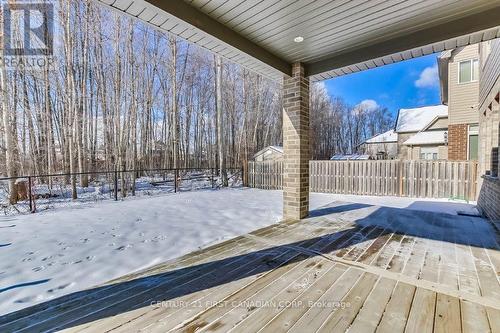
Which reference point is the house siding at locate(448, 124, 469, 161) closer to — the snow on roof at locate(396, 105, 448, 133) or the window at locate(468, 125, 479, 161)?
the window at locate(468, 125, 479, 161)

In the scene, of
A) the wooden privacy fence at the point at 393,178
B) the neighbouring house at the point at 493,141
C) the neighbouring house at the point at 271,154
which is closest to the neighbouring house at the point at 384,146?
the neighbouring house at the point at 271,154

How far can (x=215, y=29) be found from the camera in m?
2.67

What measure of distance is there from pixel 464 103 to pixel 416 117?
11.6 meters

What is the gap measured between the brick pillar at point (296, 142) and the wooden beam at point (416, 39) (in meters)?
0.40

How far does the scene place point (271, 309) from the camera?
1567 mm

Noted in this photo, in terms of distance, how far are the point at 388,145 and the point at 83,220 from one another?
26.2m

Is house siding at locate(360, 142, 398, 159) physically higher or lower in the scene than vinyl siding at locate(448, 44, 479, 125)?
lower

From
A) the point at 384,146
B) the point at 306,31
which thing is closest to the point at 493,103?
the point at 306,31

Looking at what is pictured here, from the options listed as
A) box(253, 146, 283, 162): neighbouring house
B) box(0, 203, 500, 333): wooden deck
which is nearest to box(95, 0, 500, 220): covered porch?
box(0, 203, 500, 333): wooden deck

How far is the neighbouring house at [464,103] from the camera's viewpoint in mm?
8188

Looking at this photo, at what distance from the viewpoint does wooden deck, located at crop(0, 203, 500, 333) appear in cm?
143

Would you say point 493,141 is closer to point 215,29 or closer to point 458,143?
point 458,143

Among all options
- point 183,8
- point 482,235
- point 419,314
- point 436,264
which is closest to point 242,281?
point 419,314

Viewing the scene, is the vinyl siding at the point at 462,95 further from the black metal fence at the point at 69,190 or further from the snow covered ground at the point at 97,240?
the black metal fence at the point at 69,190
